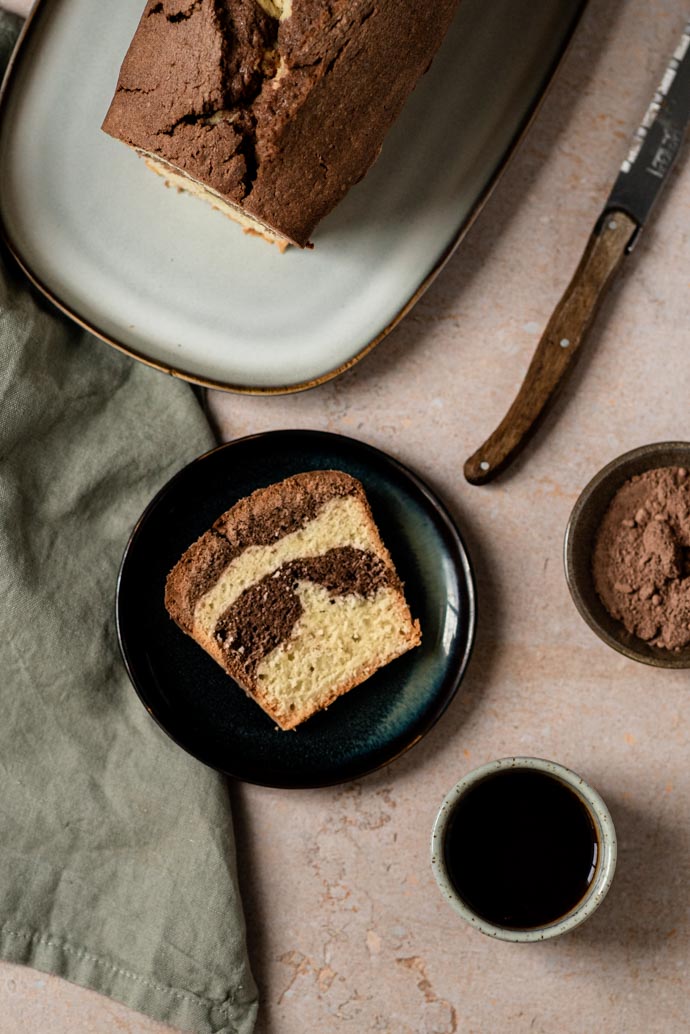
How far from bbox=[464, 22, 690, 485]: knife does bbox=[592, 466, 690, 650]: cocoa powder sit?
0.75 ft

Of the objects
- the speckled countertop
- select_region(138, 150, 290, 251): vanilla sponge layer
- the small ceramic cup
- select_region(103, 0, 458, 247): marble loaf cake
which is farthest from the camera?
the speckled countertop

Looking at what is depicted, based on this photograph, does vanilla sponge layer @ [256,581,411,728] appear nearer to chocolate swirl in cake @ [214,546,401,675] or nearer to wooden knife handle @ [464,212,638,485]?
chocolate swirl in cake @ [214,546,401,675]

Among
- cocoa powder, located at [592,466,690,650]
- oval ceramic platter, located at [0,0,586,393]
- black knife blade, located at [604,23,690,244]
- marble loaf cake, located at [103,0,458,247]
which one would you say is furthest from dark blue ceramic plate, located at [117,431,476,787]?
black knife blade, located at [604,23,690,244]

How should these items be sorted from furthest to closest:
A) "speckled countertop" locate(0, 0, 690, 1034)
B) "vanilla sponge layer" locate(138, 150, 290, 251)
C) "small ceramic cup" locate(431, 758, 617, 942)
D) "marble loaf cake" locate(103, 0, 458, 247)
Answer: "speckled countertop" locate(0, 0, 690, 1034) < "vanilla sponge layer" locate(138, 150, 290, 251) < "small ceramic cup" locate(431, 758, 617, 942) < "marble loaf cake" locate(103, 0, 458, 247)

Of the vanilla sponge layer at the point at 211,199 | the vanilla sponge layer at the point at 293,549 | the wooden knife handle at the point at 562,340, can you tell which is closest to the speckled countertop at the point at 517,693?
the wooden knife handle at the point at 562,340

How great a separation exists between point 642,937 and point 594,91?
1.62m

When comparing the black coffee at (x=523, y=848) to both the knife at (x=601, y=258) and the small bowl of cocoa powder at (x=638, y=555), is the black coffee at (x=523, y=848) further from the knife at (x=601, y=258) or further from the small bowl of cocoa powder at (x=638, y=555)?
the knife at (x=601, y=258)

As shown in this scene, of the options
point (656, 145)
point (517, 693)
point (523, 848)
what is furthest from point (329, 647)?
point (656, 145)

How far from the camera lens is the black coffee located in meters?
1.63

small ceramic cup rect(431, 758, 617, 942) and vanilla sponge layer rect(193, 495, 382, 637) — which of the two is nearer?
small ceramic cup rect(431, 758, 617, 942)

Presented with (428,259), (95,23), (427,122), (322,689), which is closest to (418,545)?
(322,689)

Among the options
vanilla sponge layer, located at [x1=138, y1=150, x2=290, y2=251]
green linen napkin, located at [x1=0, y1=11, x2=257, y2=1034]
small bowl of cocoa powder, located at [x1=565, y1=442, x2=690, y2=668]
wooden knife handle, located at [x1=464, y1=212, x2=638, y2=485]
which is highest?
vanilla sponge layer, located at [x1=138, y1=150, x2=290, y2=251]

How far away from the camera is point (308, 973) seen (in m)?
1.80

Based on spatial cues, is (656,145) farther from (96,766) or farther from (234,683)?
(96,766)
